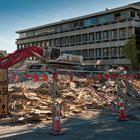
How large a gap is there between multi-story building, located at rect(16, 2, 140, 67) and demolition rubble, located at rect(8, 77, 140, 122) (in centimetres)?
5718

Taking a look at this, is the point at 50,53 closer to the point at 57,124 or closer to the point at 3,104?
the point at 3,104

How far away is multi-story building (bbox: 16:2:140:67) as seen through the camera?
84375 mm

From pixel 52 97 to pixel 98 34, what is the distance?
78.6 metres

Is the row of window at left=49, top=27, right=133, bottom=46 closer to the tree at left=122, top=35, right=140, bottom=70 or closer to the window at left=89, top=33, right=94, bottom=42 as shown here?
the window at left=89, top=33, right=94, bottom=42

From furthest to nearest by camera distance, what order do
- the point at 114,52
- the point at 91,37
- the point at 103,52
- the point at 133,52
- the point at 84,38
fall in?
the point at 84,38
the point at 91,37
the point at 103,52
the point at 114,52
the point at 133,52

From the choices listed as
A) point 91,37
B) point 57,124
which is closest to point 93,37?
point 91,37

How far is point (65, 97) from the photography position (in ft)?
69.1

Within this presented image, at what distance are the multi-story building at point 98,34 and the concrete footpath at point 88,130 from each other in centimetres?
6797

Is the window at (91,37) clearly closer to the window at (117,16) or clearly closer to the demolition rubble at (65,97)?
the window at (117,16)

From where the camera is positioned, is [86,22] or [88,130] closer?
[88,130]

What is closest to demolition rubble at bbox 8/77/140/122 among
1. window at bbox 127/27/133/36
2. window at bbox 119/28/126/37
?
window at bbox 127/27/133/36

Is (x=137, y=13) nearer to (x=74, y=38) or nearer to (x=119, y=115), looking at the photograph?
(x=74, y=38)

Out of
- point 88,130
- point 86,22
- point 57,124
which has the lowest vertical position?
point 88,130

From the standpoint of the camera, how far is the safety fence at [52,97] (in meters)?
14.4
